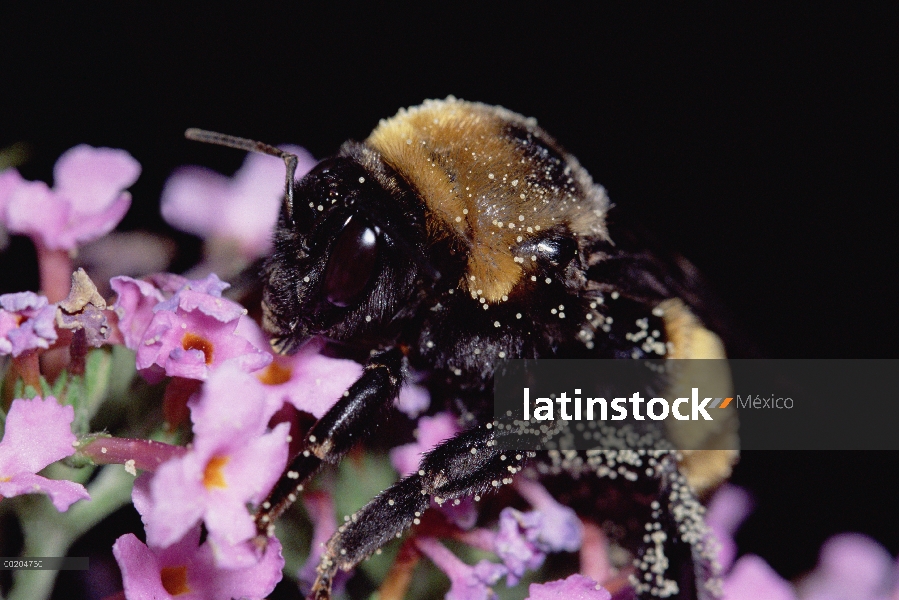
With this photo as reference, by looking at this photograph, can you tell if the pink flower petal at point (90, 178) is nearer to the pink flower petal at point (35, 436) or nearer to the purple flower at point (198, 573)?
the pink flower petal at point (35, 436)

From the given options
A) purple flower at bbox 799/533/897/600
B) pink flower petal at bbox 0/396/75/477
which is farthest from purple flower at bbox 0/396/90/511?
purple flower at bbox 799/533/897/600

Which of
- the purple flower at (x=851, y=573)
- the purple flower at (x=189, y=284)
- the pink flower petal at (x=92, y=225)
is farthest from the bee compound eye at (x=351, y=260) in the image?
the purple flower at (x=851, y=573)

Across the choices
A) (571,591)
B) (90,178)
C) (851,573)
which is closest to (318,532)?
(571,591)

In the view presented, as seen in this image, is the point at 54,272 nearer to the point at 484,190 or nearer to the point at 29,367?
the point at 29,367

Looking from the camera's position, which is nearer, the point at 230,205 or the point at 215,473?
the point at 215,473

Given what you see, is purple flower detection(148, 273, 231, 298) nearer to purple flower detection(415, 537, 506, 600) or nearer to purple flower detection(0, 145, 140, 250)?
purple flower detection(0, 145, 140, 250)
